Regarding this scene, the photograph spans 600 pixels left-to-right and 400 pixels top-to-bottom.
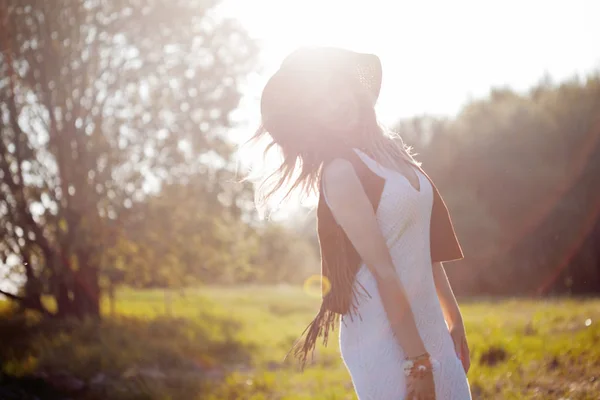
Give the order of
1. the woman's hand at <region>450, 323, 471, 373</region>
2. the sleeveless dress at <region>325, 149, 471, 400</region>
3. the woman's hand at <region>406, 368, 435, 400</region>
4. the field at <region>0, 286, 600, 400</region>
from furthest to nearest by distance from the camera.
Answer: the field at <region>0, 286, 600, 400</region>, the woman's hand at <region>450, 323, 471, 373</region>, the sleeveless dress at <region>325, 149, 471, 400</region>, the woman's hand at <region>406, 368, 435, 400</region>

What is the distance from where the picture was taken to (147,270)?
1477cm

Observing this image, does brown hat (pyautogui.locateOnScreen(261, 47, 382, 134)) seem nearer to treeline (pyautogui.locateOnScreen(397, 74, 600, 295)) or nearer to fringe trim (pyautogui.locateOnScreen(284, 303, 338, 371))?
fringe trim (pyautogui.locateOnScreen(284, 303, 338, 371))

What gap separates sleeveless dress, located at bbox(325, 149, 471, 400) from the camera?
2279 millimetres

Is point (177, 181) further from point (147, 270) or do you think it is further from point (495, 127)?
point (495, 127)

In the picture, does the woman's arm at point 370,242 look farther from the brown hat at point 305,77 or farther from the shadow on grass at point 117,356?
the shadow on grass at point 117,356

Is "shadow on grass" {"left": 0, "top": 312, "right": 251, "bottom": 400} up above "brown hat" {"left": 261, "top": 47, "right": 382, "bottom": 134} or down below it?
below

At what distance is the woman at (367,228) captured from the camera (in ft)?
7.34

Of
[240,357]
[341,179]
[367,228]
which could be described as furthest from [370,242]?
[240,357]

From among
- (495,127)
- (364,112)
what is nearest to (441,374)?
(364,112)

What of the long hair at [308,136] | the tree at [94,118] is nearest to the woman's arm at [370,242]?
the long hair at [308,136]

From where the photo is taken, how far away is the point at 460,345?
105 inches

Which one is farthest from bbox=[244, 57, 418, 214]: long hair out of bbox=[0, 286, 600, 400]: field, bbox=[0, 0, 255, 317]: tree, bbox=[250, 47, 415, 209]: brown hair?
bbox=[0, 0, 255, 317]: tree

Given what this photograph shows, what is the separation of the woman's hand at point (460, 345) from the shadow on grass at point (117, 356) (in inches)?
212

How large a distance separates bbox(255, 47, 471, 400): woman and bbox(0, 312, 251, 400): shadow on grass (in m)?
5.58
